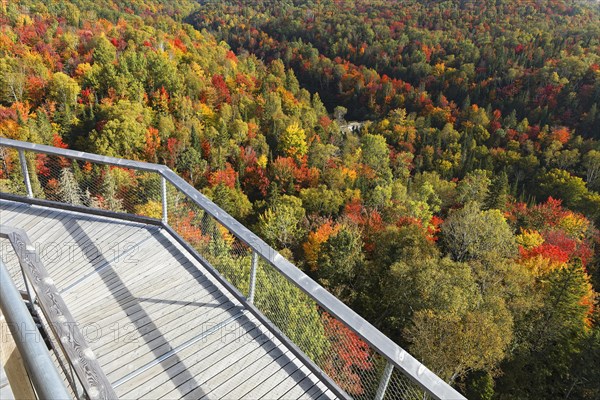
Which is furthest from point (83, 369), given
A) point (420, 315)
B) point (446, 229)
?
point (446, 229)

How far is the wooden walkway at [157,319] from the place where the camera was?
3.92 meters

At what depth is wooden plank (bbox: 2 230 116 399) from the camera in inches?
96.2

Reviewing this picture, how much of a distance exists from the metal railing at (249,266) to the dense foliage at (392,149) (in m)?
0.14

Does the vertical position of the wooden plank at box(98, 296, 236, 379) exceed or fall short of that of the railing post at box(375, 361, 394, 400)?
it falls short

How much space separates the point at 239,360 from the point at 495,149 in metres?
74.3

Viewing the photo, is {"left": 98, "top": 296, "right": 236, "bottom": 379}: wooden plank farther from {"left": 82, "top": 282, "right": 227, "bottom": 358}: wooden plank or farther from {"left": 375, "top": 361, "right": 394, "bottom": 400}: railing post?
{"left": 375, "top": 361, "right": 394, "bottom": 400}: railing post

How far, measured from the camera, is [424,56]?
98.6m

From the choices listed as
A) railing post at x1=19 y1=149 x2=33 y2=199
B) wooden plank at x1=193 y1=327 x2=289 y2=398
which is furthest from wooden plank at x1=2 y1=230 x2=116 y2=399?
railing post at x1=19 y1=149 x2=33 y2=199

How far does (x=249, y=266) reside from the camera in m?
5.78

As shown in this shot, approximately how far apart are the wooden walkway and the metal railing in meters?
0.23

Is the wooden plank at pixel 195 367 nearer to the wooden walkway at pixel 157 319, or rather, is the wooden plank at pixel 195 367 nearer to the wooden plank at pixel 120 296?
the wooden walkway at pixel 157 319

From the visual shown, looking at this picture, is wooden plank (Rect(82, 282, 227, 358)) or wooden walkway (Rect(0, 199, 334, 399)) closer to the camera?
wooden walkway (Rect(0, 199, 334, 399))

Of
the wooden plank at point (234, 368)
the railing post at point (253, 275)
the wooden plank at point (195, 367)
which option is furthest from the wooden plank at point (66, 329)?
the railing post at point (253, 275)

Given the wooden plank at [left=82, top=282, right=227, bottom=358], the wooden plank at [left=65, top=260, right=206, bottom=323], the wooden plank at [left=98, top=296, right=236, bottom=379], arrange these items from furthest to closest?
the wooden plank at [left=65, top=260, right=206, bottom=323] < the wooden plank at [left=82, top=282, right=227, bottom=358] < the wooden plank at [left=98, top=296, right=236, bottom=379]
